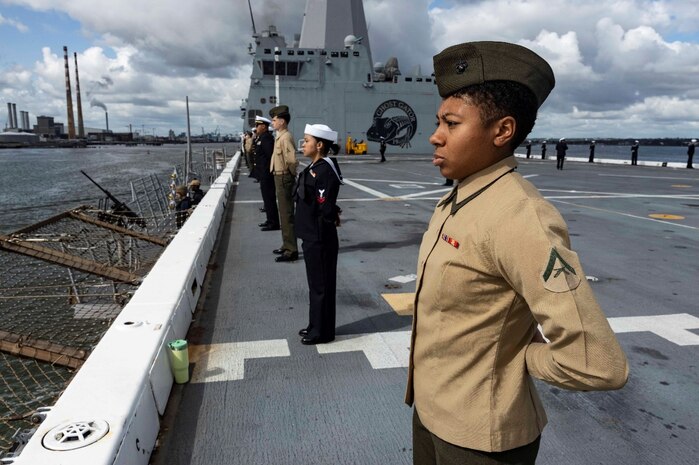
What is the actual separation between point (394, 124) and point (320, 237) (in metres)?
38.0

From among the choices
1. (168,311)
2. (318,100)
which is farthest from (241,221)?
(318,100)

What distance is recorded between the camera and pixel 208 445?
99.3 inches

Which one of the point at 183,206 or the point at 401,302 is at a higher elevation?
the point at 183,206

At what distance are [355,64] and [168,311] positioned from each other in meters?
37.8

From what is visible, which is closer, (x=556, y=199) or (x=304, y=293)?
(x=304, y=293)

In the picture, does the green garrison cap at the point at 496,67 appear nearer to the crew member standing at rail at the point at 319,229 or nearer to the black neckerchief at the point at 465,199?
the black neckerchief at the point at 465,199

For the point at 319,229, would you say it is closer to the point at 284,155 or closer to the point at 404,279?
the point at 404,279

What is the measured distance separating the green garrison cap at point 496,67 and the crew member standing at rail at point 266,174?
290 inches

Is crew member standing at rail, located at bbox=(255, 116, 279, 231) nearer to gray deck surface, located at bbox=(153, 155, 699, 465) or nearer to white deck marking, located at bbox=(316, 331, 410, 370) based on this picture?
gray deck surface, located at bbox=(153, 155, 699, 465)

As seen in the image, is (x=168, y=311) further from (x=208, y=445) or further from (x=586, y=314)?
(x=586, y=314)

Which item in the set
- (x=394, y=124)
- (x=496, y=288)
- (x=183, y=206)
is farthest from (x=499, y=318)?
(x=394, y=124)

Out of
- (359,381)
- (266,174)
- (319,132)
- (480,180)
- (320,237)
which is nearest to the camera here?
(480,180)

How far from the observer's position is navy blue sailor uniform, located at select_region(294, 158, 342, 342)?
147 inches

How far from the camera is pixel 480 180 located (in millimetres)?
1286
